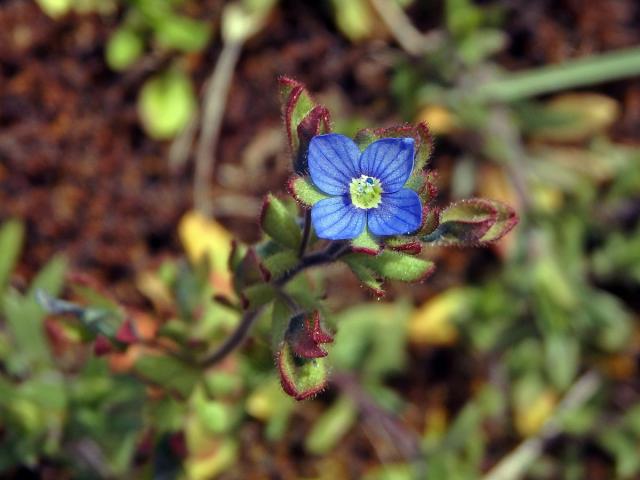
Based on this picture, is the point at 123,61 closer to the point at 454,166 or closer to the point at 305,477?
the point at 454,166

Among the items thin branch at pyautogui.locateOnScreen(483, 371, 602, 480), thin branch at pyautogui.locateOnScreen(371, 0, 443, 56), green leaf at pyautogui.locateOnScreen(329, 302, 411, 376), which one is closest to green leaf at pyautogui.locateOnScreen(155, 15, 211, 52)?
thin branch at pyautogui.locateOnScreen(371, 0, 443, 56)

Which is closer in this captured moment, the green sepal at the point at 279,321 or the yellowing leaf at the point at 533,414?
the green sepal at the point at 279,321

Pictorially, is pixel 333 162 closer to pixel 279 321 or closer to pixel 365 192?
pixel 365 192

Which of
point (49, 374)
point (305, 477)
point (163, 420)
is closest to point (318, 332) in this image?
point (163, 420)

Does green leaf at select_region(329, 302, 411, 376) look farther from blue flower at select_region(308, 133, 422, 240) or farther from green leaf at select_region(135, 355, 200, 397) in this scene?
blue flower at select_region(308, 133, 422, 240)

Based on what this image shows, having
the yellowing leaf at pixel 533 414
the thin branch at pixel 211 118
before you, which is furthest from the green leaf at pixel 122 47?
the yellowing leaf at pixel 533 414

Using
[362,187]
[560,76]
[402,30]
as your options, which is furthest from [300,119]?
[560,76]

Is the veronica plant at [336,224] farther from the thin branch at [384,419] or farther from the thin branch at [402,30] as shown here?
the thin branch at [402,30]
